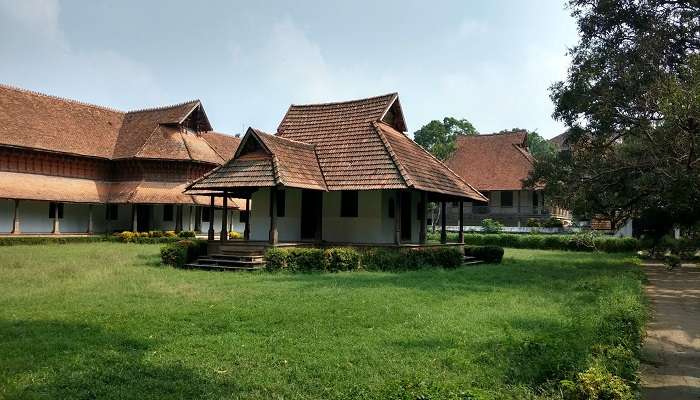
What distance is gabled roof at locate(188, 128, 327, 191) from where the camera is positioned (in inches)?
688

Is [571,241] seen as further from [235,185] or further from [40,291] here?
[40,291]

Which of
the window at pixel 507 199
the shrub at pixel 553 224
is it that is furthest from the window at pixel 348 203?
the window at pixel 507 199

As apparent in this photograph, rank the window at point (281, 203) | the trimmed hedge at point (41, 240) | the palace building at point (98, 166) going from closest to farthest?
the window at point (281, 203) → the trimmed hedge at point (41, 240) → the palace building at point (98, 166)

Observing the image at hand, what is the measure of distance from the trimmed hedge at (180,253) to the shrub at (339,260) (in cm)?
460

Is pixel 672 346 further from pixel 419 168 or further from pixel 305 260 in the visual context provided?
pixel 419 168

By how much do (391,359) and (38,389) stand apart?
3624 mm

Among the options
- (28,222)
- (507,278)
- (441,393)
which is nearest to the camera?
(441,393)

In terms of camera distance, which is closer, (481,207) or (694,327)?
(694,327)

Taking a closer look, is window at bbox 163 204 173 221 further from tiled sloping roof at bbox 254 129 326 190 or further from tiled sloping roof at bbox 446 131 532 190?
tiled sloping roof at bbox 446 131 532 190

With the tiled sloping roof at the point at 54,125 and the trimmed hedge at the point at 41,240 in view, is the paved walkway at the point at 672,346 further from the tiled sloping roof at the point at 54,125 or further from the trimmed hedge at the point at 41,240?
the tiled sloping roof at the point at 54,125

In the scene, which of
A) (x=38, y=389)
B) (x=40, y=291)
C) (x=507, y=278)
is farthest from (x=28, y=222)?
(x=38, y=389)

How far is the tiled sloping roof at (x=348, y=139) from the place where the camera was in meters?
18.6

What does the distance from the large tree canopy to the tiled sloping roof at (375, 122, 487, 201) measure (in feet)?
11.6

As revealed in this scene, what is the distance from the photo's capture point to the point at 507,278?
15.3 meters
